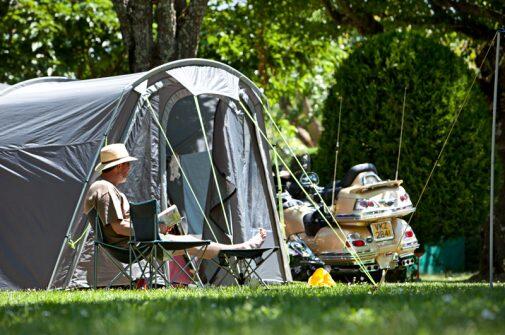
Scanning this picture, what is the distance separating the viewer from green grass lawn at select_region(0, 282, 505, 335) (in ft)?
13.2

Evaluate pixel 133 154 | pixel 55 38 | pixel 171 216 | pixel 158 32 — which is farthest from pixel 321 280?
pixel 55 38

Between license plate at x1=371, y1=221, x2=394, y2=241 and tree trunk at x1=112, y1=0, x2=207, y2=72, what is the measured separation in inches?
123

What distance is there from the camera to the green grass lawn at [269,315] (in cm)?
402

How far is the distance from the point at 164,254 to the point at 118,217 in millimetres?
454

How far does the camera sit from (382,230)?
10203 mm

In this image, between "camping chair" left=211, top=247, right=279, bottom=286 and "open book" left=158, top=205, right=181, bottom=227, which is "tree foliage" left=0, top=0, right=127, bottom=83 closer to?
"camping chair" left=211, top=247, right=279, bottom=286

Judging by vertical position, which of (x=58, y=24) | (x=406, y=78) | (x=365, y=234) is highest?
(x=58, y=24)

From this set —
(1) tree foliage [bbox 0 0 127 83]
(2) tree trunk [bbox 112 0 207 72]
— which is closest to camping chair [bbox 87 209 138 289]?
(2) tree trunk [bbox 112 0 207 72]

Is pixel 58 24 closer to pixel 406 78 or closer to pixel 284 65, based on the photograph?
pixel 284 65

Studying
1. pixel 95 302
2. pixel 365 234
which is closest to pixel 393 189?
pixel 365 234

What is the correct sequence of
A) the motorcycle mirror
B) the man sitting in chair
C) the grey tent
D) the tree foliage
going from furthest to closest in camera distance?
1. the tree foliage
2. the motorcycle mirror
3. the grey tent
4. the man sitting in chair

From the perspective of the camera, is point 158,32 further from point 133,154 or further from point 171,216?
point 171,216

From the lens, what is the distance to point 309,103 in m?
27.7

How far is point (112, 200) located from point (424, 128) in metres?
5.38
